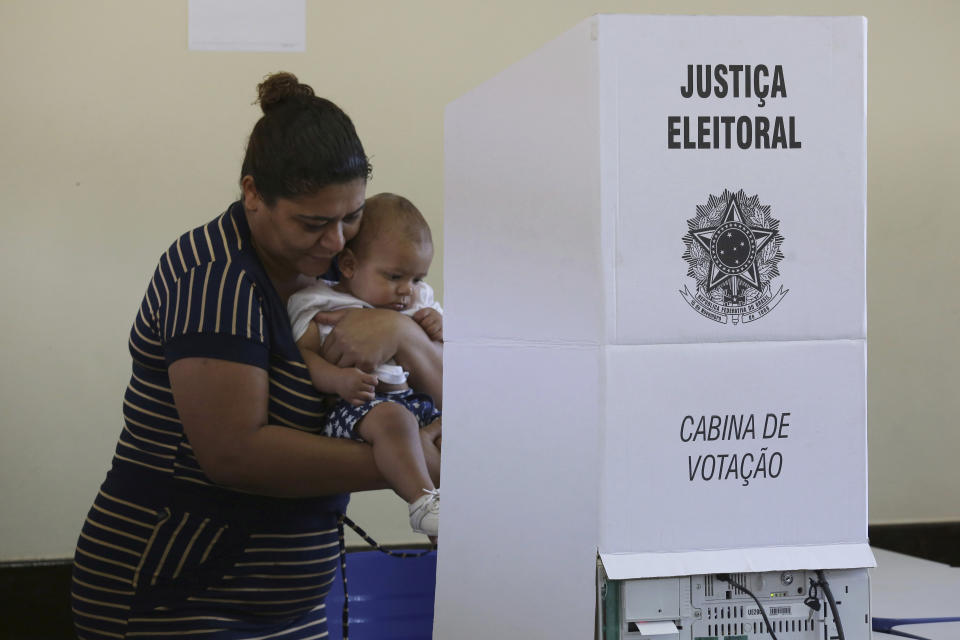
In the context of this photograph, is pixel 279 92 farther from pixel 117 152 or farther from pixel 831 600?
pixel 117 152

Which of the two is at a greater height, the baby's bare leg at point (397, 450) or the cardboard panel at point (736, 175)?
the cardboard panel at point (736, 175)

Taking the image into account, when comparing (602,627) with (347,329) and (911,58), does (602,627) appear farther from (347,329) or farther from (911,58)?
(911,58)

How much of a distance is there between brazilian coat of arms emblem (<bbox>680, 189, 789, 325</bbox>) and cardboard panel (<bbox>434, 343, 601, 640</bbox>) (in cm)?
11

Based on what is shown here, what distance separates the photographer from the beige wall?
2.71m

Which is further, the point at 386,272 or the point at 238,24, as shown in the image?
the point at 238,24

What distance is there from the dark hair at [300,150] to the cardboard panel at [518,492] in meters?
0.34

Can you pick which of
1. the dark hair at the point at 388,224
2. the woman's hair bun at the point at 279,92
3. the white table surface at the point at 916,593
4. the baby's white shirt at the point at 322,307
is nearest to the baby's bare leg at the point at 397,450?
the baby's white shirt at the point at 322,307

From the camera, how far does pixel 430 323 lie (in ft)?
4.97

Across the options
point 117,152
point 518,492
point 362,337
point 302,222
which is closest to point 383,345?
point 362,337

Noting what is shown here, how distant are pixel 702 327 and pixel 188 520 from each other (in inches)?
29.9

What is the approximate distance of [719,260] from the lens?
76 cm

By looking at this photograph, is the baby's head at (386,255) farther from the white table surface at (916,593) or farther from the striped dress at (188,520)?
the white table surface at (916,593)

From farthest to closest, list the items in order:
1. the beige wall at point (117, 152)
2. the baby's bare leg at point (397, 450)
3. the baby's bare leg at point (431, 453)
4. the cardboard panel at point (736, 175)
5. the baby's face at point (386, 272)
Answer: the beige wall at point (117, 152)
the baby's face at point (386, 272)
the baby's bare leg at point (431, 453)
the baby's bare leg at point (397, 450)
the cardboard panel at point (736, 175)

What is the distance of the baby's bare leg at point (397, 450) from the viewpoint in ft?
3.94
